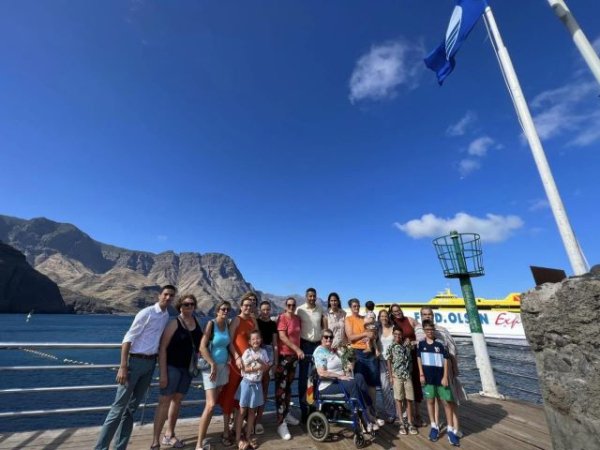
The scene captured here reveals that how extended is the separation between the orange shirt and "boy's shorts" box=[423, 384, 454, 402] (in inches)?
45.5

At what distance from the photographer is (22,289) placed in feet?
429

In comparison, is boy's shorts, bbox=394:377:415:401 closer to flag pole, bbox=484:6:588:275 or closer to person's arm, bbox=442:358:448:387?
person's arm, bbox=442:358:448:387

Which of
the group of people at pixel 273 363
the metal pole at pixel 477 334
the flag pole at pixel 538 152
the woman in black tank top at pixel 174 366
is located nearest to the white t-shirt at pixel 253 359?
the group of people at pixel 273 363

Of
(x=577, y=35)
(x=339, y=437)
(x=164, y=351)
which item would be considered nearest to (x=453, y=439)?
(x=339, y=437)

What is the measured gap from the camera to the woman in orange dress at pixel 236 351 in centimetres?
429

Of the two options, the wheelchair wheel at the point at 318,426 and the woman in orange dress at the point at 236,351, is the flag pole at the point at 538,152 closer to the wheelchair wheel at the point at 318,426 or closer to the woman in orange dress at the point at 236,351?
the wheelchair wheel at the point at 318,426

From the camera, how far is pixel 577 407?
2100 millimetres

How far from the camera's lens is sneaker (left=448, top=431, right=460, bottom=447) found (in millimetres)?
4426

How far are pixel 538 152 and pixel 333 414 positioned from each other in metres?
5.37

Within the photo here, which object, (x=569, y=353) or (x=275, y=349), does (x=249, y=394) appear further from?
(x=569, y=353)

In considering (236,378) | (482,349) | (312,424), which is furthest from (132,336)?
(482,349)

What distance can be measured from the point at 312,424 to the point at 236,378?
4.45 feet

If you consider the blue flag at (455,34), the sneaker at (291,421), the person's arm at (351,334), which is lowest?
the sneaker at (291,421)

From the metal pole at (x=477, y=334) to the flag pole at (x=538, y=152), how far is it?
292 centimetres
